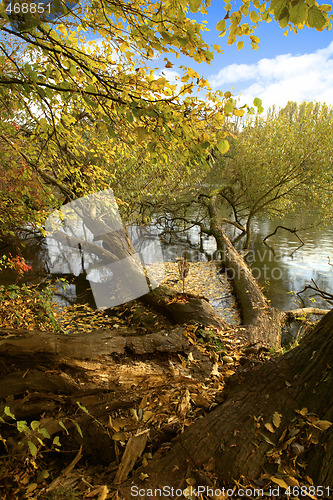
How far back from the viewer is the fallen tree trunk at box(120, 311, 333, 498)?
1693 millimetres

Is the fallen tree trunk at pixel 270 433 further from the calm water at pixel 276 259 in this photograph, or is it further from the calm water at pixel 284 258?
the calm water at pixel 284 258

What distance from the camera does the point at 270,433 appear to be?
6.09 feet

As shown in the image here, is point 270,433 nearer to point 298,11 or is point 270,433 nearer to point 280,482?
point 280,482

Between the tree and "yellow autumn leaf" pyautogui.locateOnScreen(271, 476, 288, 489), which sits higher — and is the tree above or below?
above

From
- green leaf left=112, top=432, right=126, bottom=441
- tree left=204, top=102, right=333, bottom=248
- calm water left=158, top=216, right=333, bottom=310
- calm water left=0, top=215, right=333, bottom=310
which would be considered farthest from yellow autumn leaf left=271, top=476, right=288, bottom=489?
tree left=204, top=102, right=333, bottom=248

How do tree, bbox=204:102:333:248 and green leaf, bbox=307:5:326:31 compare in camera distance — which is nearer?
green leaf, bbox=307:5:326:31

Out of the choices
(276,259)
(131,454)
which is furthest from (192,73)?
(276,259)

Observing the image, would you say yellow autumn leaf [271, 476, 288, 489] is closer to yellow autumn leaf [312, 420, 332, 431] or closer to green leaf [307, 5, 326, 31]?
yellow autumn leaf [312, 420, 332, 431]

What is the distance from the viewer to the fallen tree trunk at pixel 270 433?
1693 mm

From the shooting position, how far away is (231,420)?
2.08 meters

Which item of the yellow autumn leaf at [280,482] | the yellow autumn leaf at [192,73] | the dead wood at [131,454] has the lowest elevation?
the dead wood at [131,454]

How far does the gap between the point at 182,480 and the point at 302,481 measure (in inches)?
31.1

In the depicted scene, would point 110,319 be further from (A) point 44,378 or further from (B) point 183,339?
(A) point 44,378

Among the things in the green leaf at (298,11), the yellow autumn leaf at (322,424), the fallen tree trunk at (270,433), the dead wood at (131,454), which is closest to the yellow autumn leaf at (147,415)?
the dead wood at (131,454)
